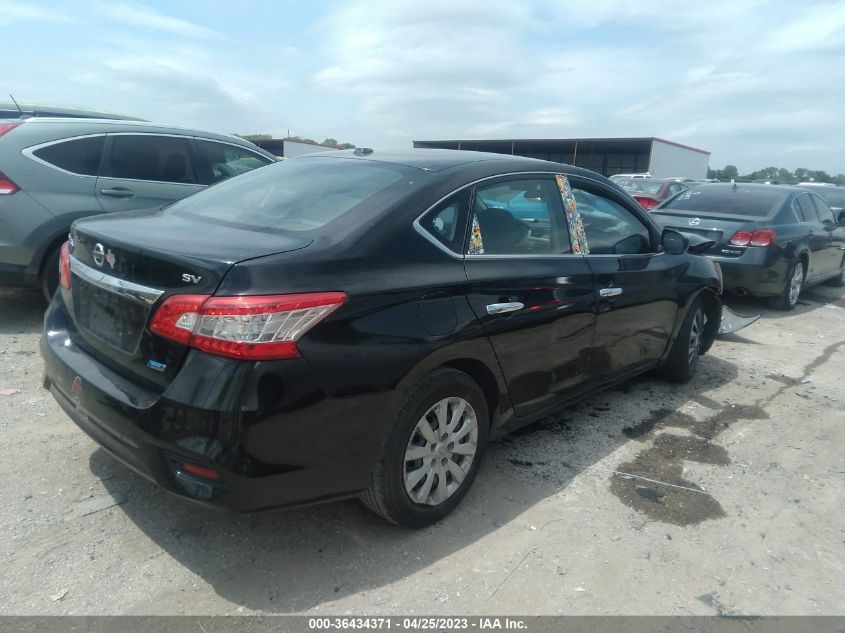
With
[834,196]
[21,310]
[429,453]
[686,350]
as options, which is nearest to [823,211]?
[686,350]

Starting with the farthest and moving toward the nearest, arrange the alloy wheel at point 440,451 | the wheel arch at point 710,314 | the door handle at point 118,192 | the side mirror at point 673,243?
the door handle at point 118,192 < the wheel arch at point 710,314 < the side mirror at point 673,243 < the alloy wheel at point 440,451

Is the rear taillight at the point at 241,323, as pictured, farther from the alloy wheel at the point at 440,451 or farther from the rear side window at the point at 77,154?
the rear side window at the point at 77,154

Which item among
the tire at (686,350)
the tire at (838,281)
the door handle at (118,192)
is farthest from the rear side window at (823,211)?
the door handle at (118,192)

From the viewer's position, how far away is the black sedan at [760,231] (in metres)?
7.60

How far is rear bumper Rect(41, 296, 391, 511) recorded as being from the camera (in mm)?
2207

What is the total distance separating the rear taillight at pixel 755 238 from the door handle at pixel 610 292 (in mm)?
4579

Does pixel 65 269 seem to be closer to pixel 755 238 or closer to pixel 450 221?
pixel 450 221

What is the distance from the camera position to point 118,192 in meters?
5.60

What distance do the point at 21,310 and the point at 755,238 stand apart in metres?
7.81

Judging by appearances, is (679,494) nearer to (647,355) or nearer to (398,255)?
(647,355)

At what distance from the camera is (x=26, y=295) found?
6305mm

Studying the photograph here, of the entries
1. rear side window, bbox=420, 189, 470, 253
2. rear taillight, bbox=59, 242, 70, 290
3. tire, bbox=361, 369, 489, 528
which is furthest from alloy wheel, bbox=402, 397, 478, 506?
rear taillight, bbox=59, 242, 70, 290

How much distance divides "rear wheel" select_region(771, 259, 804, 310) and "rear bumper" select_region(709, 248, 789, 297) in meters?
0.35

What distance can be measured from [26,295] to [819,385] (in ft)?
23.8
